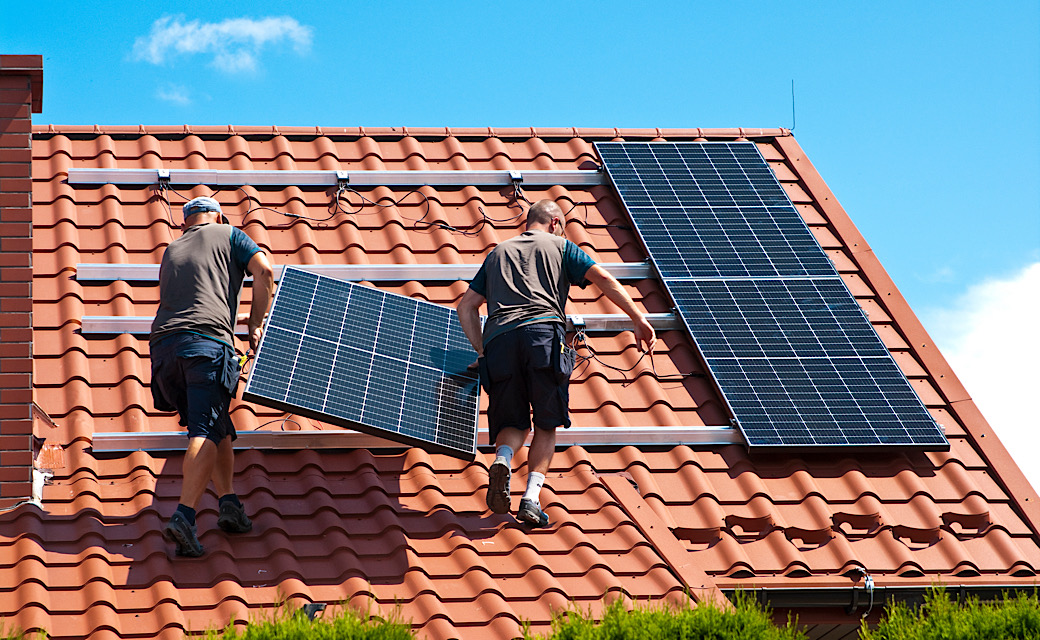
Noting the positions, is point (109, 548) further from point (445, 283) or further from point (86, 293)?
point (445, 283)

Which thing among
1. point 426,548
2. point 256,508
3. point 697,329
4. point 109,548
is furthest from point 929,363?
point 109,548

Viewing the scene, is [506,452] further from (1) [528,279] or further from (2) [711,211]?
(2) [711,211]

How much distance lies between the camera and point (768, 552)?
23.3 feet

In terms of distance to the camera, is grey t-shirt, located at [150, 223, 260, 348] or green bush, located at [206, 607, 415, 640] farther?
grey t-shirt, located at [150, 223, 260, 348]

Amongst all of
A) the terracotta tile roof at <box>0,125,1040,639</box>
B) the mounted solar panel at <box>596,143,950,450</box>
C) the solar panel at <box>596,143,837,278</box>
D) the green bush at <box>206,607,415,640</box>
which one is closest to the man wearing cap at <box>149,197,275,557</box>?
the terracotta tile roof at <box>0,125,1040,639</box>

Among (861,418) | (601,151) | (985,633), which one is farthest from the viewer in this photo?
(601,151)

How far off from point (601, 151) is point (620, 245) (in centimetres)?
150

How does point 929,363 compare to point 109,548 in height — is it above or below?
above

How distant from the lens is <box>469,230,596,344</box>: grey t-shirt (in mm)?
7270

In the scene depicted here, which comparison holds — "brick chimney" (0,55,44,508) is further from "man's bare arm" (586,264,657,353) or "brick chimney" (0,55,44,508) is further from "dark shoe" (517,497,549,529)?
"man's bare arm" (586,264,657,353)

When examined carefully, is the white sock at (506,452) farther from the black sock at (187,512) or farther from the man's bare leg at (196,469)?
the black sock at (187,512)

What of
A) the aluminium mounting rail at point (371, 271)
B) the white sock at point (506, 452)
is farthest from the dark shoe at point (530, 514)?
the aluminium mounting rail at point (371, 271)

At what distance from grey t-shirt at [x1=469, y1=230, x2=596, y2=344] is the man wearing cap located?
1420mm

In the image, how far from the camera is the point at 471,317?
7598 millimetres
